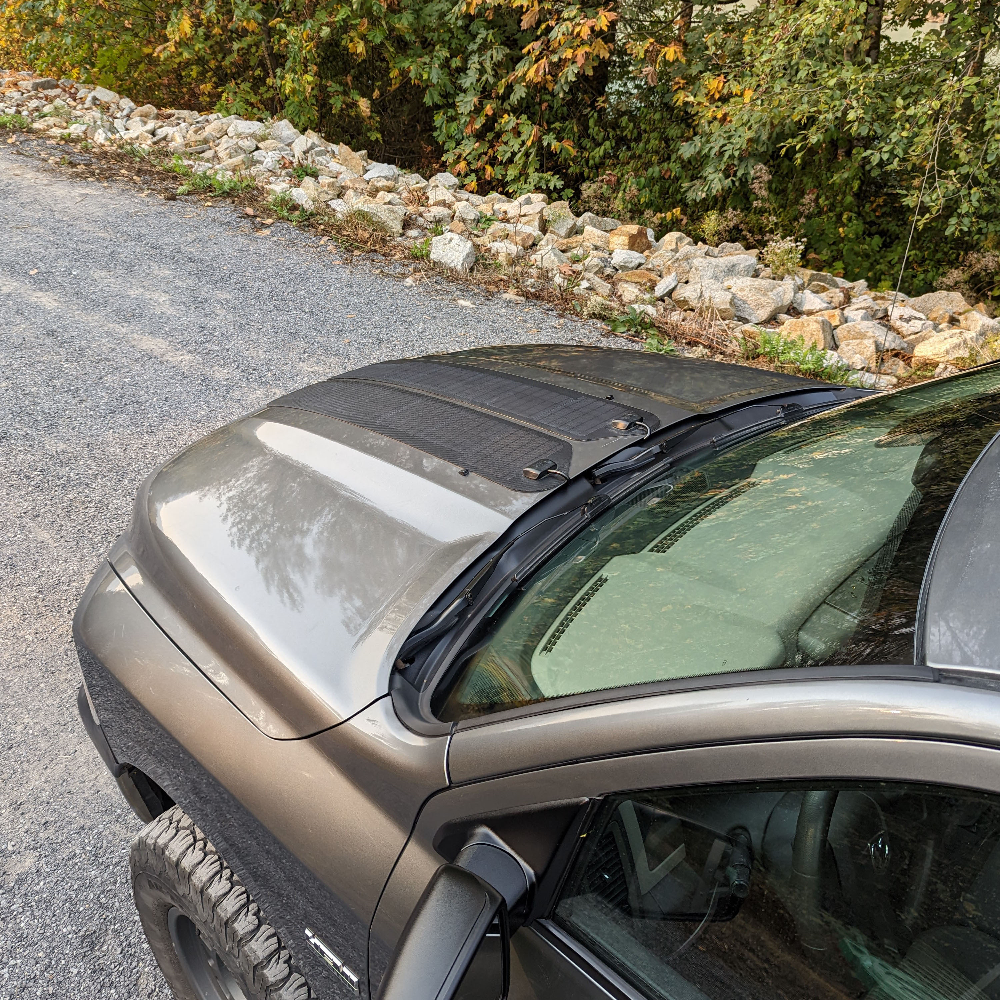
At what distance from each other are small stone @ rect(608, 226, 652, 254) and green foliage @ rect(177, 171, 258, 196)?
11.7ft

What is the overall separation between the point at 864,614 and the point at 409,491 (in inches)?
40.2

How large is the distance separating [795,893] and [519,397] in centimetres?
150

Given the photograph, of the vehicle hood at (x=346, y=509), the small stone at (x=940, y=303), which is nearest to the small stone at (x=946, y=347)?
the small stone at (x=940, y=303)

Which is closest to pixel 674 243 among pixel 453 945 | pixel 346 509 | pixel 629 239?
pixel 629 239

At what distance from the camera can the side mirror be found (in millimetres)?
1078

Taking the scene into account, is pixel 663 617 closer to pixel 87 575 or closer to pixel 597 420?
pixel 597 420

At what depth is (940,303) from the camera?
700cm

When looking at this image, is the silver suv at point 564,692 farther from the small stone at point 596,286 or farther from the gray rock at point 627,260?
the gray rock at point 627,260

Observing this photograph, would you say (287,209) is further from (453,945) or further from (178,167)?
(453,945)

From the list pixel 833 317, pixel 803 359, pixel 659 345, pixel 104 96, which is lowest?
pixel 659 345

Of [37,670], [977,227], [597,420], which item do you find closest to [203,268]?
[37,670]

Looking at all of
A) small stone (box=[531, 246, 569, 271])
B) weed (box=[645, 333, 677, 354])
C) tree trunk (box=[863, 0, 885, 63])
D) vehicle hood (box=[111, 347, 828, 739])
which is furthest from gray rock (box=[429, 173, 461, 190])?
vehicle hood (box=[111, 347, 828, 739])

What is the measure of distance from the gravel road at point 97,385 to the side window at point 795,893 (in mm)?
1579

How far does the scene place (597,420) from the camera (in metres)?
2.11
